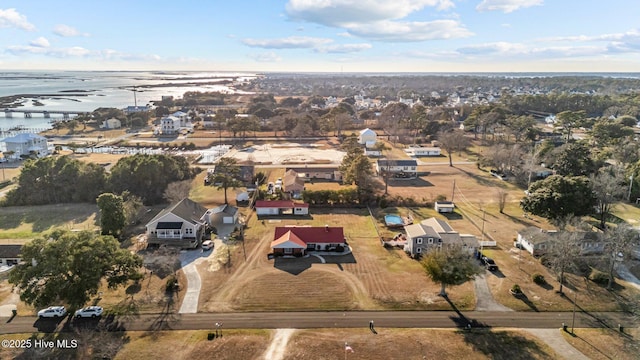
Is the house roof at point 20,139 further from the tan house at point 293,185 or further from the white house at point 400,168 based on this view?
the white house at point 400,168

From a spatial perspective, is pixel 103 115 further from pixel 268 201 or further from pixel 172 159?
pixel 268 201

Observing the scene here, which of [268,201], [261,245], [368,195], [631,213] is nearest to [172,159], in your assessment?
[268,201]

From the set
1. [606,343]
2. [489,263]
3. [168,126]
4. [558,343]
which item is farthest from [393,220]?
[168,126]

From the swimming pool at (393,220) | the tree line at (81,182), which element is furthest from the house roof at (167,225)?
the swimming pool at (393,220)

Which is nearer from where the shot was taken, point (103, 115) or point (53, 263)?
point (53, 263)

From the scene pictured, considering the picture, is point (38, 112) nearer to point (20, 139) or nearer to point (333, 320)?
point (20, 139)

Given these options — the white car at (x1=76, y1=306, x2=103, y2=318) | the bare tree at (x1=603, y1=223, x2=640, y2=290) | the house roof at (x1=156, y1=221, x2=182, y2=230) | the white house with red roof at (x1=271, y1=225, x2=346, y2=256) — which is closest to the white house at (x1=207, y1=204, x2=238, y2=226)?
the house roof at (x1=156, y1=221, x2=182, y2=230)

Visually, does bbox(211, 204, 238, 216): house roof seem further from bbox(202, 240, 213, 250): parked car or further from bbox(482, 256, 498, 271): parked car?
bbox(482, 256, 498, 271): parked car
